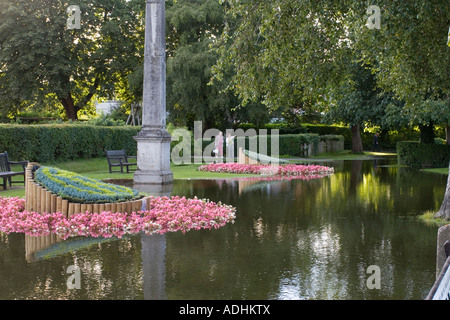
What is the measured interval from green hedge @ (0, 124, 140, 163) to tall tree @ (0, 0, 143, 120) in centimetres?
1119

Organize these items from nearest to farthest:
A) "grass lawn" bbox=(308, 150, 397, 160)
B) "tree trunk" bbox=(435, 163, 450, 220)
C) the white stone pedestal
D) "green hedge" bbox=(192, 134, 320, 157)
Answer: "tree trunk" bbox=(435, 163, 450, 220) → the white stone pedestal → "green hedge" bbox=(192, 134, 320, 157) → "grass lawn" bbox=(308, 150, 397, 160)

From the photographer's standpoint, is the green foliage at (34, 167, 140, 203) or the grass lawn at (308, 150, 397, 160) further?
the grass lawn at (308, 150, 397, 160)

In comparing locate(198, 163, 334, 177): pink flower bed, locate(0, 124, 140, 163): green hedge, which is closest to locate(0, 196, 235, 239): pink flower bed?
locate(0, 124, 140, 163): green hedge

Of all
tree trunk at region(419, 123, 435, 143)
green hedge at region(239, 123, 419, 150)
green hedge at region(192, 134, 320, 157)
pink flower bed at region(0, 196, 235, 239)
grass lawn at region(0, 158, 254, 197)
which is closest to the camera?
pink flower bed at region(0, 196, 235, 239)

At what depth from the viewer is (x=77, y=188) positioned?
424 inches

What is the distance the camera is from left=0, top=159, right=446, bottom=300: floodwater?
638 centimetres

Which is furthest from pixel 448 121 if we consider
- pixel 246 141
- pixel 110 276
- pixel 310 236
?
pixel 110 276

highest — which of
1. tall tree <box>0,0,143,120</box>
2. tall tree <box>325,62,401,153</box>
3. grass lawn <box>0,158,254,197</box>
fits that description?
tall tree <box>0,0,143,120</box>

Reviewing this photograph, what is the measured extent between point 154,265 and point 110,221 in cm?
267

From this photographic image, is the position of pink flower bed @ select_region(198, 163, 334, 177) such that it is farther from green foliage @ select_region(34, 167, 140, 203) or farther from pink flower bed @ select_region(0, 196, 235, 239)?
green foliage @ select_region(34, 167, 140, 203)

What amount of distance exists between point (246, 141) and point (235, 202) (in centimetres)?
2178

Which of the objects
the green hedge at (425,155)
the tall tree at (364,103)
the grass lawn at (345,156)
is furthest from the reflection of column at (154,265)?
the grass lawn at (345,156)

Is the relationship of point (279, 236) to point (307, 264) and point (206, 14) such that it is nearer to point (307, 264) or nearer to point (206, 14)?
point (307, 264)

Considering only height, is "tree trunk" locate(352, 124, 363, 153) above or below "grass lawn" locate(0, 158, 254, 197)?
above
